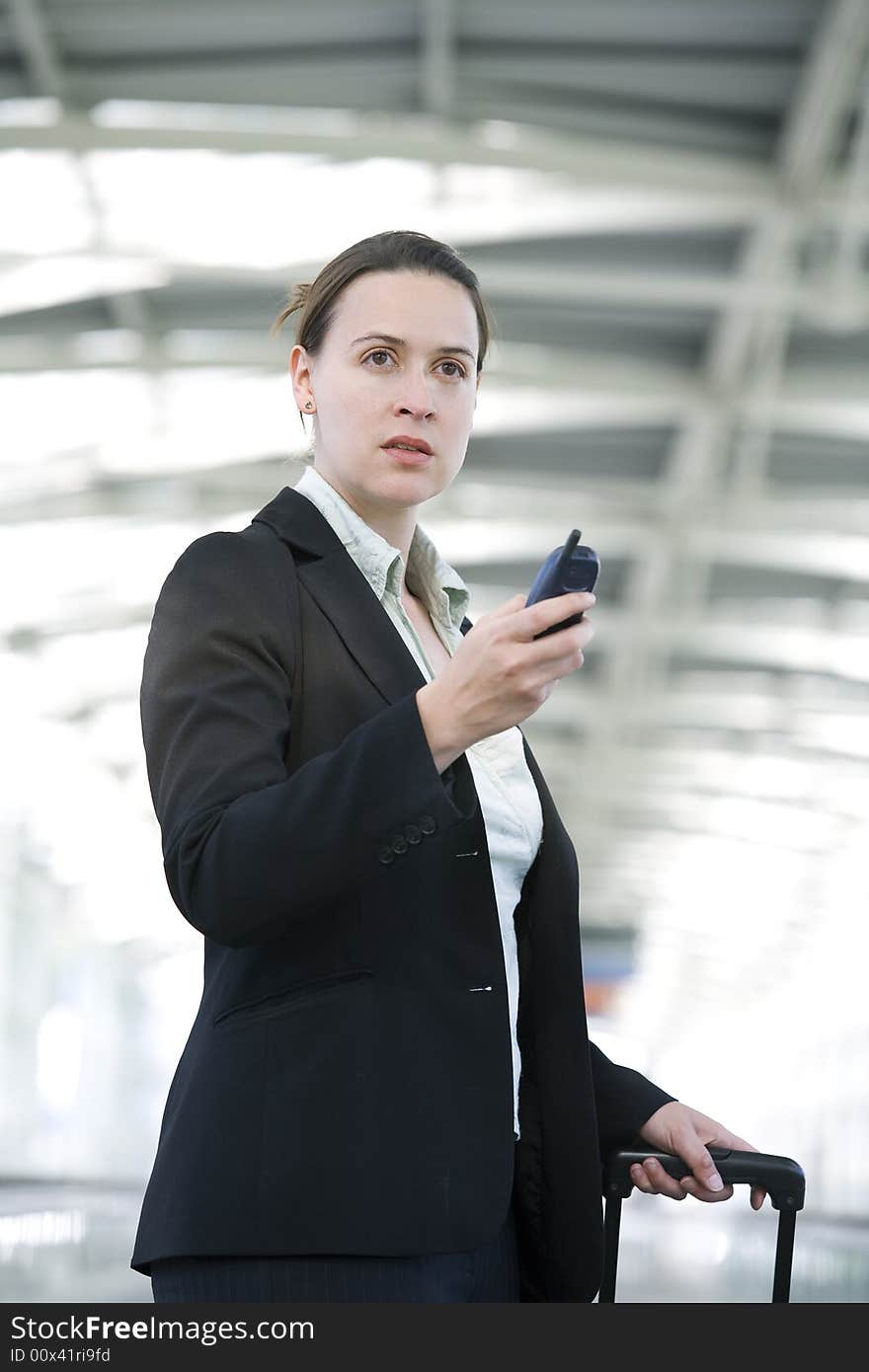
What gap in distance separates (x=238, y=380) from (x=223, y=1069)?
54.8 ft

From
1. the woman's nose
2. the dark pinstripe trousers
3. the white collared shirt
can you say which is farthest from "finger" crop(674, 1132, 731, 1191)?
the woman's nose

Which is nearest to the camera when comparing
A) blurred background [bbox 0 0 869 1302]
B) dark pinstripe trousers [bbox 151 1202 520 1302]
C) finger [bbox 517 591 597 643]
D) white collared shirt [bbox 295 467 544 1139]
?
finger [bbox 517 591 597 643]

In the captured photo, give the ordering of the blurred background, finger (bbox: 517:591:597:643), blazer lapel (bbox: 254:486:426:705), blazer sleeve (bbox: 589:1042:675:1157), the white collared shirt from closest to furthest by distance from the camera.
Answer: finger (bbox: 517:591:597:643), blazer lapel (bbox: 254:486:426:705), the white collared shirt, blazer sleeve (bbox: 589:1042:675:1157), the blurred background

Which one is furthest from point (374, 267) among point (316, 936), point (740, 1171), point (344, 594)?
point (740, 1171)

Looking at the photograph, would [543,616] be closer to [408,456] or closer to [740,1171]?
[408,456]

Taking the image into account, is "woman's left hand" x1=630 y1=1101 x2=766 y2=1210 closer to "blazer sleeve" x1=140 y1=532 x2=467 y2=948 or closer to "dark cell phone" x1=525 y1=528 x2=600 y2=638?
"blazer sleeve" x1=140 y1=532 x2=467 y2=948

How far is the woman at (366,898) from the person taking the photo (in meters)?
1.86

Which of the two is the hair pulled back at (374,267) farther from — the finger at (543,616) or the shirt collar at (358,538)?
the finger at (543,616)

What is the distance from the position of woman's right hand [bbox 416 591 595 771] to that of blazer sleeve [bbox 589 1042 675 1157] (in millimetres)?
869

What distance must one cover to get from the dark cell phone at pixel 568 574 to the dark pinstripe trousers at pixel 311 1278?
747 millimetres

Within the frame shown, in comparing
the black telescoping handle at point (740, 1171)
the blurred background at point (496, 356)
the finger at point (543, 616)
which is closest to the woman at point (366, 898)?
the finger at point (543, 616)

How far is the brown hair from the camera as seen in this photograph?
7.94 feet

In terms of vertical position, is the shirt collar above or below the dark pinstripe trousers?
above

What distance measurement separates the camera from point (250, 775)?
194cm
